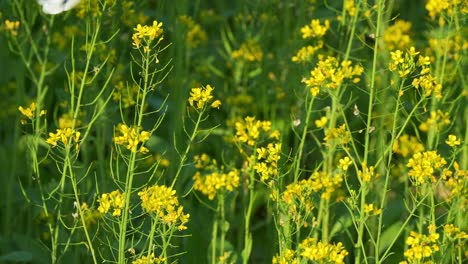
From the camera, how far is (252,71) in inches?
147

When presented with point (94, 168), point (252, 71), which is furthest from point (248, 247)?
point (252, 71)

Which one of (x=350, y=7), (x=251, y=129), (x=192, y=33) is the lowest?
(x=251, y=129)

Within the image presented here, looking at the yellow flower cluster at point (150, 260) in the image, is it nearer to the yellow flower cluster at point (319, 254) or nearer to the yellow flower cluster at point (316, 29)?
the yellow flower cluster at point (319, 254)

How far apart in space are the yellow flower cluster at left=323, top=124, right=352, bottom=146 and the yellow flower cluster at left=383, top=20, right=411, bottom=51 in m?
0.70

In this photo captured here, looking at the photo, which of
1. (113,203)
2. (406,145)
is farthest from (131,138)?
(406,145)

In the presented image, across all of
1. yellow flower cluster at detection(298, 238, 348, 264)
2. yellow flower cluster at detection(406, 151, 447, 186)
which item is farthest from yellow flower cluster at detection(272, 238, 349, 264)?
yellow flower cluster at detection(406, 151, 447, 186)

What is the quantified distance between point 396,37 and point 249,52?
501mm

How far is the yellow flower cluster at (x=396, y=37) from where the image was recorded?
346 centimetres

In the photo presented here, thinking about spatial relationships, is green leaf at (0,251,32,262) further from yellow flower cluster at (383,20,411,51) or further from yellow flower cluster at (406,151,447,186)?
yellow flower cluster at (383,20,411,51)

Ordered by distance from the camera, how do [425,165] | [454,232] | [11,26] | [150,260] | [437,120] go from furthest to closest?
1. [11,26]
2. [437,120]
3. [454,232]
4. [425,165]
5. [150,260]

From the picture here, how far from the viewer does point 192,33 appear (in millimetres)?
3559

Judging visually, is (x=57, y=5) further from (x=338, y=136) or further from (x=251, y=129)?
(x=338, y=136)

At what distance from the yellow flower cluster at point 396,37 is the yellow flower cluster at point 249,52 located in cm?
44

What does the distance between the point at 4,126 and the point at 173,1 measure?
3.30ft
